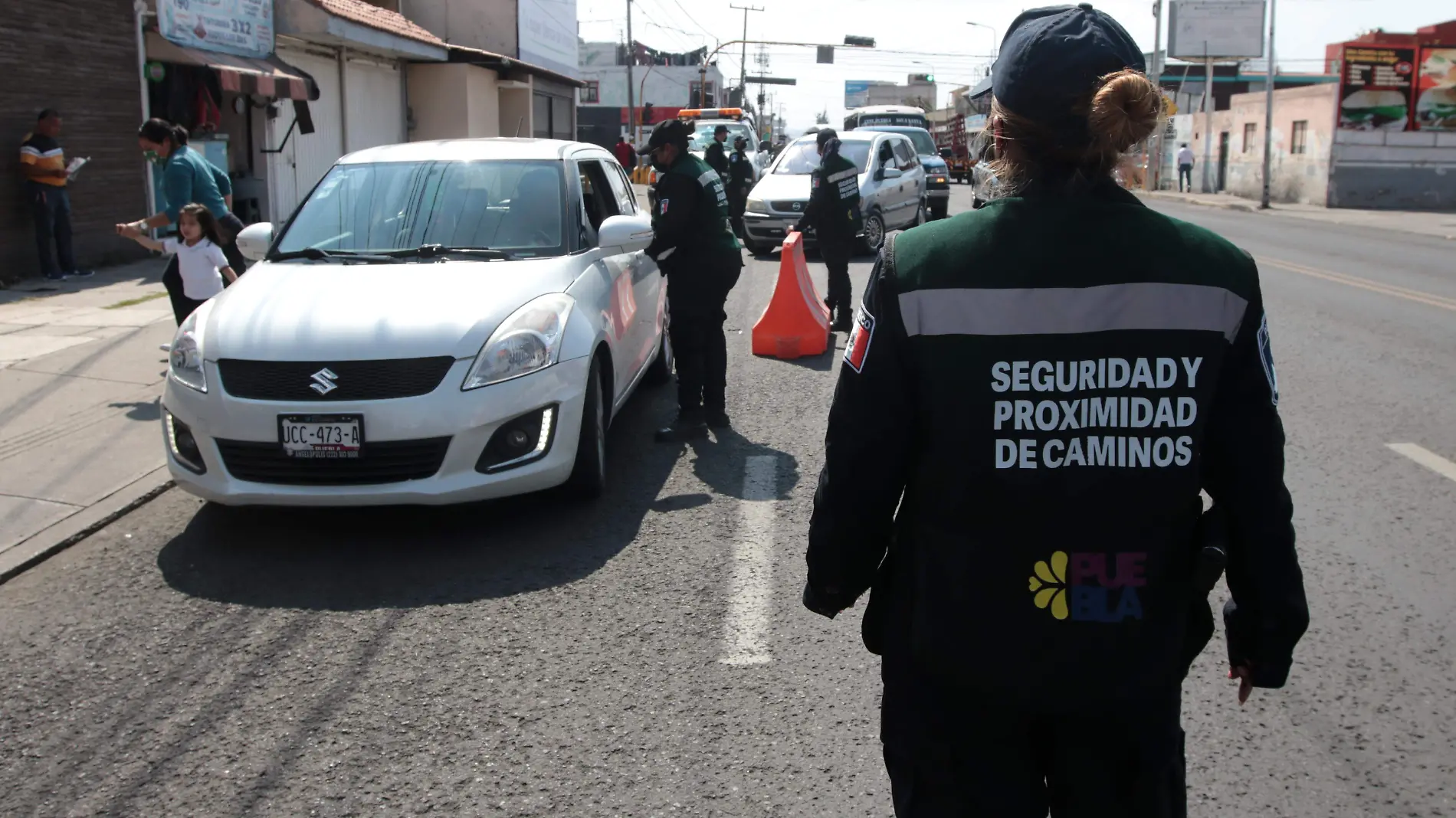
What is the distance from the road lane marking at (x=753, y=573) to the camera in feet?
14.5

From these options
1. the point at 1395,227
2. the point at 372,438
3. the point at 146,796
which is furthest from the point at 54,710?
the point at 1395,227

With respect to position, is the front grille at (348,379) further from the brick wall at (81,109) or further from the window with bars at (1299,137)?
the window with bars at (1299,137)

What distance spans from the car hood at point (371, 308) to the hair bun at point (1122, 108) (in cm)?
390

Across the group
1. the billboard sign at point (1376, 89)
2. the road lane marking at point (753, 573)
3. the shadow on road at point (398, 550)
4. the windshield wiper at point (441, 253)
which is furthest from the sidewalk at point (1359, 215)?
the shadow on road at point (398, 550)

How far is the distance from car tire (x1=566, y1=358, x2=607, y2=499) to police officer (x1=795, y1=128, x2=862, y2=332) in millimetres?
4919

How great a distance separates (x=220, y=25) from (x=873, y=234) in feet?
29.9

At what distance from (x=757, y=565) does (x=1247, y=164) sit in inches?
1605

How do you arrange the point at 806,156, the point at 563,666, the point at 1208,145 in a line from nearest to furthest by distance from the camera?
the point at 563,666
the point at 806,156
the point at 1208,145

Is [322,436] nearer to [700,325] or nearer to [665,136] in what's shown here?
[700,325]

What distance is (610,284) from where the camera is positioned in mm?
6750

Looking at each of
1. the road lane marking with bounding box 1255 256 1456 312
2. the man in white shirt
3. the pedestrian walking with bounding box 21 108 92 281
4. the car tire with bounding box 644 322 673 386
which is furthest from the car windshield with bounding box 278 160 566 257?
the man in white shirt

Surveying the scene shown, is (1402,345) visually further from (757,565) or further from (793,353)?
(757,565)

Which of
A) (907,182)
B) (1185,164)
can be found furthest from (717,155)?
(1185,164)

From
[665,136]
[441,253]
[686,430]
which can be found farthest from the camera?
[686,430]
